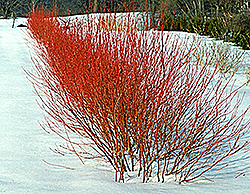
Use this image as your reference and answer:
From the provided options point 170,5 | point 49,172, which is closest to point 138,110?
point 49,172

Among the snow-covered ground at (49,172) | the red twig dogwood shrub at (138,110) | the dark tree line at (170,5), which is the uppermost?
the dark tree line at (170,5)

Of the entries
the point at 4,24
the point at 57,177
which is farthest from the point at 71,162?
the point at 4,24

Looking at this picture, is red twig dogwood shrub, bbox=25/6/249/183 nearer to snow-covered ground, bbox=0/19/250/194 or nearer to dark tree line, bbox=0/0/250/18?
snow-covered ground, bbox=0/19/250/194

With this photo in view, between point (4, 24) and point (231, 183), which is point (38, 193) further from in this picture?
point (4, 24)

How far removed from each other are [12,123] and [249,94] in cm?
398

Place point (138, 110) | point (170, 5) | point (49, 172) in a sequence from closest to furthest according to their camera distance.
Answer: point (138, 110) < point (49, 172) < point (170, 5)

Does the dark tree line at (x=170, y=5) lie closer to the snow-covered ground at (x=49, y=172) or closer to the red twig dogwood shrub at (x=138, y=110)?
the snow-covered ground at (x=49, y=172)

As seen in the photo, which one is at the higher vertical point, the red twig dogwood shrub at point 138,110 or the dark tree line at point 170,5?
the dark tree line at point 170,5

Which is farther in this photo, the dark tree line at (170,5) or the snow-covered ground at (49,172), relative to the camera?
the dark tree line at (170,5)

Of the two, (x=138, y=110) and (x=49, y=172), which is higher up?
(x=138, y=110)

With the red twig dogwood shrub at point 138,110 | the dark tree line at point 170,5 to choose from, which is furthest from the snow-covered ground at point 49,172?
the dark tree line at point 170,5

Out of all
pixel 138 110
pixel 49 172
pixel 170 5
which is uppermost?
pixel 170 5

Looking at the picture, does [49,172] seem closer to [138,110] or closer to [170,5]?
[138,110]

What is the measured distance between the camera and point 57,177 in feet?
9.54
